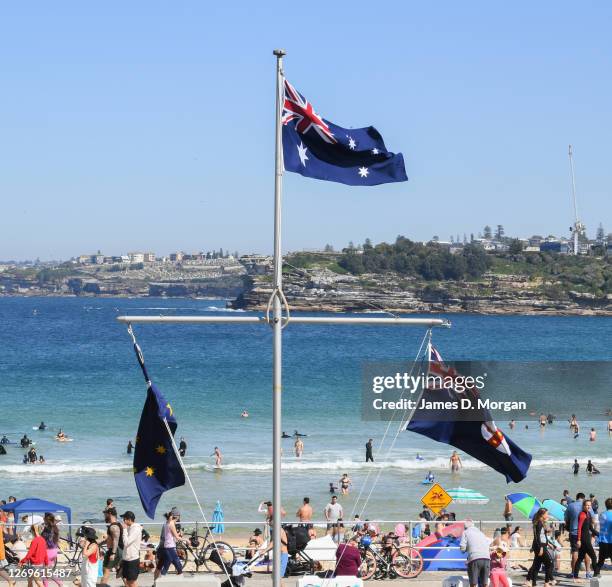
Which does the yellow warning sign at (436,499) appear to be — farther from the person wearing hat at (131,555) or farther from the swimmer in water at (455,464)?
the swimmer in water at (455,464)

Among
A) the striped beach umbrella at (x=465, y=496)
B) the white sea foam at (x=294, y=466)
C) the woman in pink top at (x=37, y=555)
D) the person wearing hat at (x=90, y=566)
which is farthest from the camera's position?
the white sea foam at (x=294, y=466)

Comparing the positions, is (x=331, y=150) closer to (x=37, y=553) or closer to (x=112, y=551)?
(x=112, y=551)

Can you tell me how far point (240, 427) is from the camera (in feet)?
188

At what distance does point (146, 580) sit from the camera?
16844mm

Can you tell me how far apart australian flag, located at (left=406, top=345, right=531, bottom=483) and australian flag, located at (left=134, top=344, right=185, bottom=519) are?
2814 millimetres

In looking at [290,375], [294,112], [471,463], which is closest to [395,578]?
[294,112]

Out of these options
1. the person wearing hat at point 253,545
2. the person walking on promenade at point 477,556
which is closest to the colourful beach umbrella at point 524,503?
the person wearing hat at point 253,545

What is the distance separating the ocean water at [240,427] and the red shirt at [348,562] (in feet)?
40.3

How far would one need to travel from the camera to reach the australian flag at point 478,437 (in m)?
14.2

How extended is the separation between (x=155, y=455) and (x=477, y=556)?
14.5 ft

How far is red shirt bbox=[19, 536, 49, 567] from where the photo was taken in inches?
637

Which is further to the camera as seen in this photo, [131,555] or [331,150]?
[131,555]

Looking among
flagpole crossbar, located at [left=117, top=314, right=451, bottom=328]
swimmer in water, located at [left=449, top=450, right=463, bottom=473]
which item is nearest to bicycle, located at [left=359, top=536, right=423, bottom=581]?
flagpole crossbar, located at [left=117, top=314, right=451, bottom=328]

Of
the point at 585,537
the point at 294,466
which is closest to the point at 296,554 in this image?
the point at 585,537
